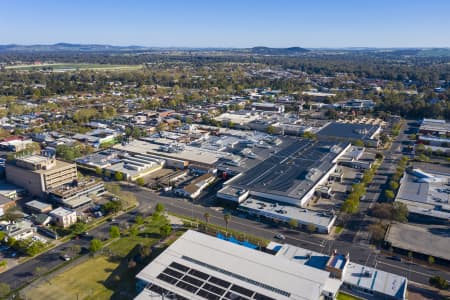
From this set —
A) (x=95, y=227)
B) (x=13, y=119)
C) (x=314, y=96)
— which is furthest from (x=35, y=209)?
(x=314, y=96)

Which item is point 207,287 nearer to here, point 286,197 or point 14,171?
point 286,197

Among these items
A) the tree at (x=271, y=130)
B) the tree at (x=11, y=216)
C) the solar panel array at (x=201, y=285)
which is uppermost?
the tree at (x=271, y=130)

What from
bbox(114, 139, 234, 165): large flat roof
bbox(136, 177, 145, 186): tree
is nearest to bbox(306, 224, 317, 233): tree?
bbox(114, 139, 234, 165): large flat roof

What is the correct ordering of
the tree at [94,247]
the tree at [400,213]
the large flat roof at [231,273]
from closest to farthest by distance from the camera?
the large flat roof at [231,273] → the tree at [94,247] → the tree at [400,213]

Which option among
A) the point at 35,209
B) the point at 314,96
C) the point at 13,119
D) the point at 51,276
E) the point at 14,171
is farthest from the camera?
the point at 314,96

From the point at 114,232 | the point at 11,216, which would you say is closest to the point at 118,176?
the point at 11,216

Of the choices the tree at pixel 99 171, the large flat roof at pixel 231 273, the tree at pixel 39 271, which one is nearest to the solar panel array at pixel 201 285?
the large flat roof at pixel 231 273

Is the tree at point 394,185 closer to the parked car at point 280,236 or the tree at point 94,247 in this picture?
the parked car at point 280,236
